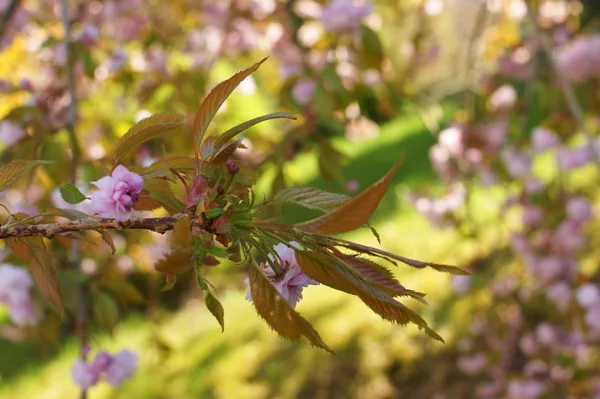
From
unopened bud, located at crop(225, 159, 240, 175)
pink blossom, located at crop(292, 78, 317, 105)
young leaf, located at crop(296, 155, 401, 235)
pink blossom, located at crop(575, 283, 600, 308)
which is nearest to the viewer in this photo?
young leaf, located at crop(296, 155, 401, 235)

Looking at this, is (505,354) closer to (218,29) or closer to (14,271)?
Result: (218,29)

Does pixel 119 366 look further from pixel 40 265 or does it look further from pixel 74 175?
pixel 40 265

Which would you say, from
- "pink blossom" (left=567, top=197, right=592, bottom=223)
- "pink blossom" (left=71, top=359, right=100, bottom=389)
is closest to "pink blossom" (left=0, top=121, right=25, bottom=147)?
"pink blossom" (left=71, top=359, right=100, bottom=389)

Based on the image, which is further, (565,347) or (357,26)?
(565,347)

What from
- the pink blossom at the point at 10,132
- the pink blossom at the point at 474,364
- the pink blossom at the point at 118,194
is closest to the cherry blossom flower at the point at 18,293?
the pink blossom at the point at 10,132

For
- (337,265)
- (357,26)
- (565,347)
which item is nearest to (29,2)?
(357,26)

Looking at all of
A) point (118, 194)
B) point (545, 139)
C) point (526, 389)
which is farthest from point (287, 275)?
point (526, 389)

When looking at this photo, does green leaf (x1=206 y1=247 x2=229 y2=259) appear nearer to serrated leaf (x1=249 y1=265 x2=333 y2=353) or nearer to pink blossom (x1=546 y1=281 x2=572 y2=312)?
serrated leaf (x1=249 y1=265 x2=333 y2=353)
